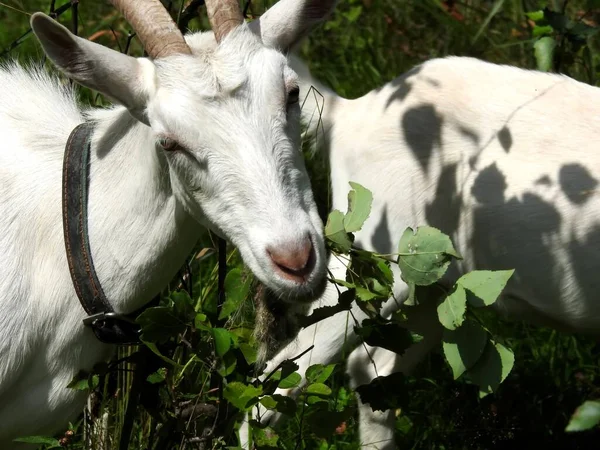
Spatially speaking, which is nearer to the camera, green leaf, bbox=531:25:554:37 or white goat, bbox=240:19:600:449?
white goat, bbox=240:19:600:449

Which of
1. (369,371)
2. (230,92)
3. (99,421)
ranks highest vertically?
(230,92)

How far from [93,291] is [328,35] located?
152 inches

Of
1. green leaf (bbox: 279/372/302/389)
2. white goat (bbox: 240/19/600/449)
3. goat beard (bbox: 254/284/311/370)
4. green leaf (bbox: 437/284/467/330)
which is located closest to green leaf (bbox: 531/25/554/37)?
white goat (bbox: 240/19/600/449)

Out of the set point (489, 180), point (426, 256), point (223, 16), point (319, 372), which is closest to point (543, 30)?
point (489, 180)

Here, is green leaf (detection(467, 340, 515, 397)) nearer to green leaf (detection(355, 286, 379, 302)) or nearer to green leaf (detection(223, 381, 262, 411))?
green leaf (detection(355, 286, 379, 302))

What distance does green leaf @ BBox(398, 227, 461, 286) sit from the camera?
9.35 feet

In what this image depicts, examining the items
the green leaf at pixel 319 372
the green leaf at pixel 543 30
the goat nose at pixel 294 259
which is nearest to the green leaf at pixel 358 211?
the goat nose at pixel 294 259

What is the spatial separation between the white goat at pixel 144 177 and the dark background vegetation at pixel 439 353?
0.70m

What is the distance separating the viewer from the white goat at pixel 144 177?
104 inches

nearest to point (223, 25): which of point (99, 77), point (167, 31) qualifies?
point (167, 31)

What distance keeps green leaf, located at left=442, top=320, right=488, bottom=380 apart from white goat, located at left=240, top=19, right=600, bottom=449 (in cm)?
80

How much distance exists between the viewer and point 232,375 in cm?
303

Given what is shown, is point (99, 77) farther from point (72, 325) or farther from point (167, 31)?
point (72, 325)

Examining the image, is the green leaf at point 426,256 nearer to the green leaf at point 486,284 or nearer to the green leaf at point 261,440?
the green leaf at point 486,284
